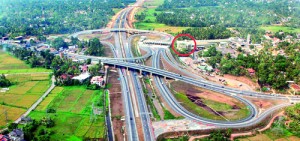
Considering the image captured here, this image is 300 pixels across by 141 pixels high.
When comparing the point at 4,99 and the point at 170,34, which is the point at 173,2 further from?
the point at 4,99

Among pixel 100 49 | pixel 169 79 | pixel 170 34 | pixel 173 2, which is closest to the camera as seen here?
pixel 169 79

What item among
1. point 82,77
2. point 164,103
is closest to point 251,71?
point 164,103

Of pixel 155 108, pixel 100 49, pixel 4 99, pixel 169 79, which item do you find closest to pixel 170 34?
pixel 100 49

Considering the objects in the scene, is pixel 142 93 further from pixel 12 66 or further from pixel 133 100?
pixel 12 66

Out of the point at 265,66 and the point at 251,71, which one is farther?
the point at 251,71

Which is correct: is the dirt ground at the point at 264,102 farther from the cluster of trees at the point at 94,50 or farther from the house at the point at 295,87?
the cluster of trees at the point at 94,50

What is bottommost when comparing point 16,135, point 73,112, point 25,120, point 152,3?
point 16,135

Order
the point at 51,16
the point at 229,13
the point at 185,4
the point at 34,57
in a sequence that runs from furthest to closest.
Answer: the point at 185,4 → the point at 229,13 → the point at 51,16 → the point at 34,57
